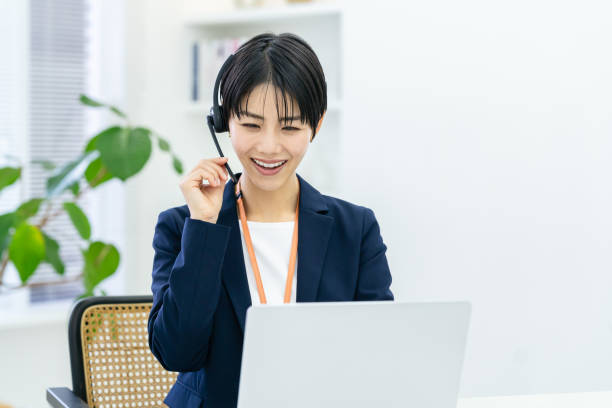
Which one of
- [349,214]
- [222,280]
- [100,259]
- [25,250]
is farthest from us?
[100,259]

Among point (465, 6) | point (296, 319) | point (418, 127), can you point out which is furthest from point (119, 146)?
point (296, 319)

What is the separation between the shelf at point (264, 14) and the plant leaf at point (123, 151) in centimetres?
96

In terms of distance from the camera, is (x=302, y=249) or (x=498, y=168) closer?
(x=302, y=249)

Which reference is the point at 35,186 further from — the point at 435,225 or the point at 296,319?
the point at 296,319

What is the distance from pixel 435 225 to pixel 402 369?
1827 mm

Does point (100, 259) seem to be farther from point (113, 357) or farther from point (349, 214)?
point (349, 214)

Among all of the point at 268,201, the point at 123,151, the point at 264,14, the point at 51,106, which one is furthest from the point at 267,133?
the point at 51,106

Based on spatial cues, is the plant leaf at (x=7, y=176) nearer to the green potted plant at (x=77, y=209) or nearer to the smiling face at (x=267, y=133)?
the green potted plant at (x=77, y=209)

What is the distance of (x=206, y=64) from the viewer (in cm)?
322

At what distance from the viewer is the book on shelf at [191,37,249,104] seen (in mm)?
3178

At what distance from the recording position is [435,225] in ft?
8.50

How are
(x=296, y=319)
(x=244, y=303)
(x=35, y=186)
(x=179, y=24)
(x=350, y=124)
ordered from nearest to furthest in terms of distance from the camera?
1. (x=296, y=319)
2. (x=244, y=303)
3. (x=350, y=124)
4. (x=35, y=186)
5. (x=179, y=24)

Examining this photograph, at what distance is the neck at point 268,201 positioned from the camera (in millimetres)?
1251

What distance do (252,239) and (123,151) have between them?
51.5 inches
